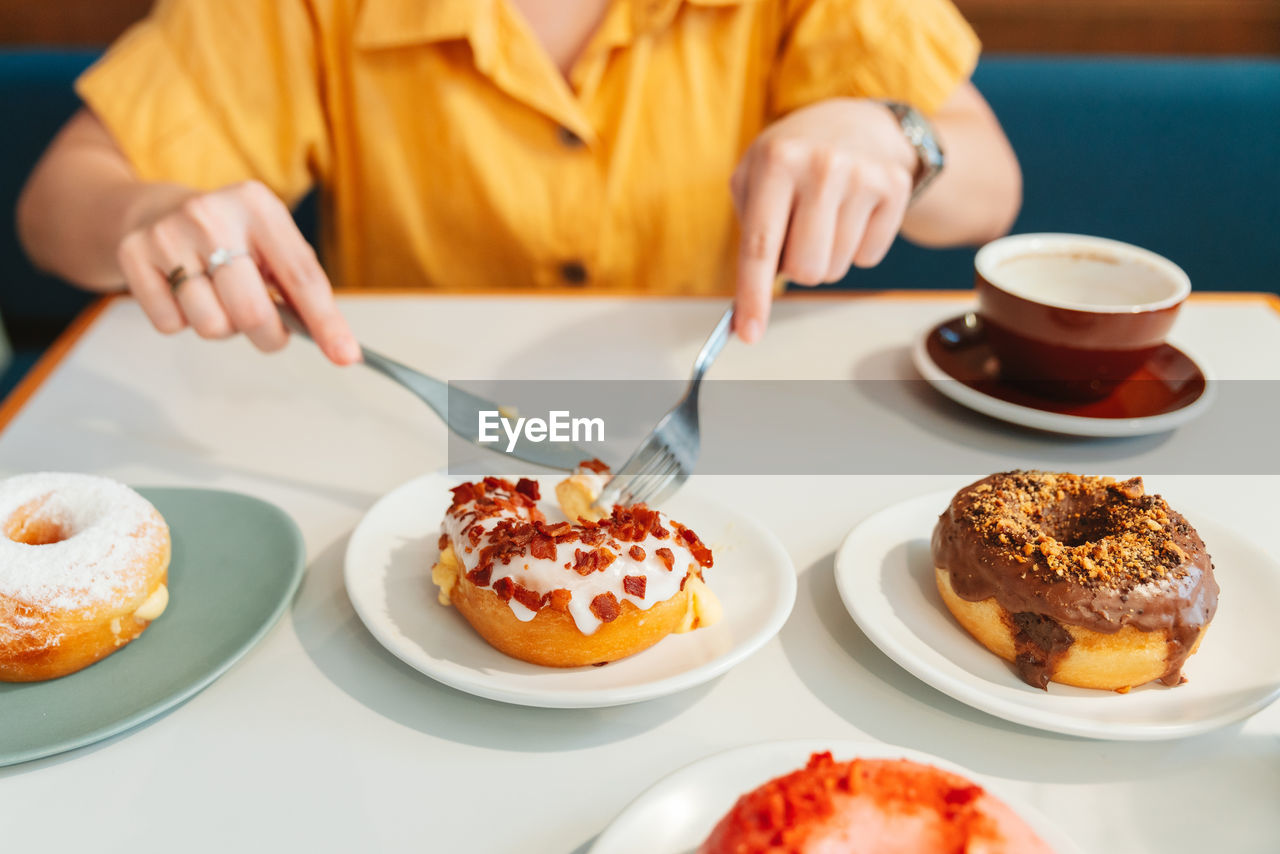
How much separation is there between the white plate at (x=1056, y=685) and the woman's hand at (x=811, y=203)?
0.36 m

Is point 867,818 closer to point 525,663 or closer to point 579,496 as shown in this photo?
point 525,663

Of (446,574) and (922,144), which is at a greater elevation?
(922,144)

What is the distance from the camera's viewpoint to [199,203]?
42.5 inches

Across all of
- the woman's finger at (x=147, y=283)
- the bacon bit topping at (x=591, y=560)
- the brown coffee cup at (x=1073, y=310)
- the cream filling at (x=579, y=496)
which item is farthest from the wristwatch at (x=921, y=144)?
the woman's finger at (x=147, y=283)

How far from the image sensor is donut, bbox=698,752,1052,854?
1.57 ft

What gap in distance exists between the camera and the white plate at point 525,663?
0.68m

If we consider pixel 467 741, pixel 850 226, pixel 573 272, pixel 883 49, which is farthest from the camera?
pixel 573 272

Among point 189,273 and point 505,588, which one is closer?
point 505,588

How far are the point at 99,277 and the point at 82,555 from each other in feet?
2.65

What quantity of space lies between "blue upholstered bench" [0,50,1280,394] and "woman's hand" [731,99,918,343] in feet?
4.01

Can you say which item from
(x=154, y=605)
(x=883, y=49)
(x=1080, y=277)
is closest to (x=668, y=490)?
(x=154, y=605)

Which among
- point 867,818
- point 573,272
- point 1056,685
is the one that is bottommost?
point 573,272

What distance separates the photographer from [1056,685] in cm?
71

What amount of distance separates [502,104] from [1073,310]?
36.2 inches
